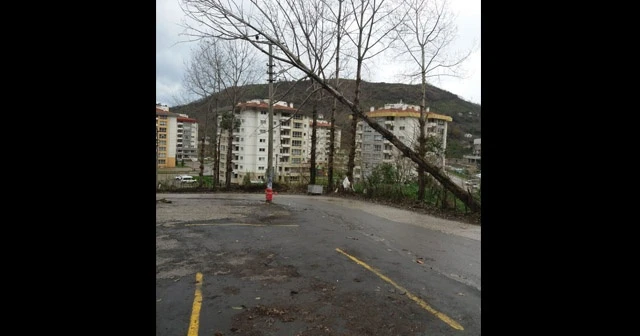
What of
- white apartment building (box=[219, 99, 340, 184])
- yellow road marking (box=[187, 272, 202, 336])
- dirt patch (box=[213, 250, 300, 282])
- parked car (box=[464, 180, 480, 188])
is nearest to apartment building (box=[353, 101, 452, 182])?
parked car (box=[464, 180, 480, 188])

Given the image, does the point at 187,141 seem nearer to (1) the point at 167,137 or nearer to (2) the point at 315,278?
(1) the point at 167,137

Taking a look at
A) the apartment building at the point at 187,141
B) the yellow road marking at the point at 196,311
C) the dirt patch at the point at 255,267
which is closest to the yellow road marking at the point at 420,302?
the dirt patch at the point at 255,267

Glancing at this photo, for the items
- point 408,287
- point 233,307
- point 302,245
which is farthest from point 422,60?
point 233,307

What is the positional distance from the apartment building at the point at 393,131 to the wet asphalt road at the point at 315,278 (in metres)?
8.06

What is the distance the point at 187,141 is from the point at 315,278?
8390 cm

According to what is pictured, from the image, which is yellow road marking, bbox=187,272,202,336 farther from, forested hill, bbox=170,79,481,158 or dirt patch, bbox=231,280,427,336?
forested hill, bbox=170,79,481,158

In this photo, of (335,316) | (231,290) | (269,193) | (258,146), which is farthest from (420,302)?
(258,146)

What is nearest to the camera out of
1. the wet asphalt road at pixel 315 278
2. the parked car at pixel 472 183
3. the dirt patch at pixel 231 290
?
the wet asphalt road at pixel 315 278

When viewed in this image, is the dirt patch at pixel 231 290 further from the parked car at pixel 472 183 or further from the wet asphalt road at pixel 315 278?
the parked car at pixel 472 183

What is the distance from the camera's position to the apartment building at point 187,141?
261 feet
